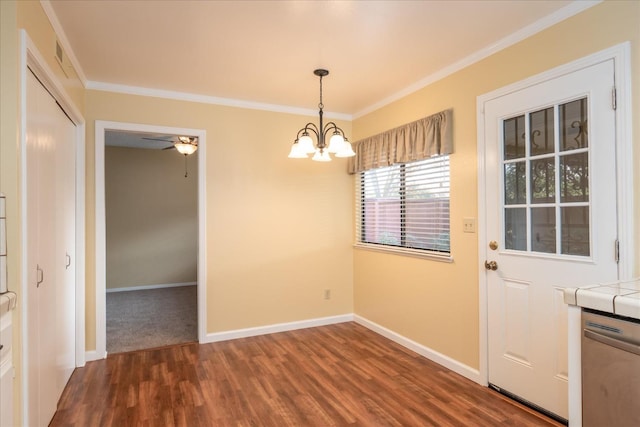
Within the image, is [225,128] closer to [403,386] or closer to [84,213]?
[84,213]

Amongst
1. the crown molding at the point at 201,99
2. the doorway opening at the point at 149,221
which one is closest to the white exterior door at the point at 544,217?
the crown molding at the point at 201,99

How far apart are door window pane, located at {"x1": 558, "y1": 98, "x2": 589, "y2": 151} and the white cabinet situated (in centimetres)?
308

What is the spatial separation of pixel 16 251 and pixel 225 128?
100 inches

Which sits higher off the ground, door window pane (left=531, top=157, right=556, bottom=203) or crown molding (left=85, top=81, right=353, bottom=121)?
crown molding (left=85, top=81, right=353, bottom=121)

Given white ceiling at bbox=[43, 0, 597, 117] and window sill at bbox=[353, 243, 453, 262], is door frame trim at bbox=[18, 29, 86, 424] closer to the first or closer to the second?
white ceiling at bbox=[43, 0, 597, 117]

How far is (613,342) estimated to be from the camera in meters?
1.53

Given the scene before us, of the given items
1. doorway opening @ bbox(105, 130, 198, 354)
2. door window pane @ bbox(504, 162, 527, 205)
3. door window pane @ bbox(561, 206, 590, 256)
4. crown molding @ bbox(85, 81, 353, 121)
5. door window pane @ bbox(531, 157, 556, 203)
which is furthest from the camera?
doorway opening @ bbox(105, 130, 198, 354)

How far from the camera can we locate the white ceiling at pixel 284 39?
2.24 meters

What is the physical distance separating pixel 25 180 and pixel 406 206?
10.1 feet

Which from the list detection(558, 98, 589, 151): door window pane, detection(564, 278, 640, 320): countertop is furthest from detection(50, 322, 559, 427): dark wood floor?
detection(558, 98, 589, 151): door window pane

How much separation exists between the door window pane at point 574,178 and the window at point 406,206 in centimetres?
103

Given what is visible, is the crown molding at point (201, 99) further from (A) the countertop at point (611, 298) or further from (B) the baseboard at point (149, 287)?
(B) the baseboard at point (149, 287)

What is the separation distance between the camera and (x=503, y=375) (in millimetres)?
2645

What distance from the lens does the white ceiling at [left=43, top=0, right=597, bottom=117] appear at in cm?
224
